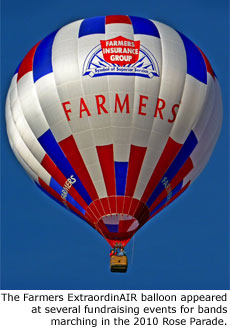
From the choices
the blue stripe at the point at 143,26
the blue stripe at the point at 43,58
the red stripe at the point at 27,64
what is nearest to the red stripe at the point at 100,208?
the blue stripe at the point at 43,58

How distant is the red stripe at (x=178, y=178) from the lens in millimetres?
28703

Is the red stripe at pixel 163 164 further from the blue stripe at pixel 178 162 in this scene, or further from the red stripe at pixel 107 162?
the red stripe at pixel 107 162

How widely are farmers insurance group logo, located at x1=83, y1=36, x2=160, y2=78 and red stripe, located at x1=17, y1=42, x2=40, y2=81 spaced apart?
156cm

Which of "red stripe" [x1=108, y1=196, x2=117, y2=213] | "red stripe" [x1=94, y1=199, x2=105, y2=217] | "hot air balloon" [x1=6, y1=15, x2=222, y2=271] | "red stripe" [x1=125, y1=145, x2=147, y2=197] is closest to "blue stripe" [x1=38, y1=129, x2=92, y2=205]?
"hot air balloon" [x1=6, y1=15, x2=222, y2=271]

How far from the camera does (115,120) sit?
1109 inches

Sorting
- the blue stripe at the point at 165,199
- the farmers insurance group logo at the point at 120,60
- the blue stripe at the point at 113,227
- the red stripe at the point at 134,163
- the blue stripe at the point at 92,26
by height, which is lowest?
the blue stripe at the point at 113,227

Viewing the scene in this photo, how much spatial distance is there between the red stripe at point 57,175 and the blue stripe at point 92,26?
8.85 feet

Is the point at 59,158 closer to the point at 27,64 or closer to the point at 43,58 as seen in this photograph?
the point at 43,58

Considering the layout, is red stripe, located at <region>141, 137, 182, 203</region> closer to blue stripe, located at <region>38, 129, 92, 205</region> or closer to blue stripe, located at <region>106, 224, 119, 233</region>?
blue stripe, located at <region>106, 224, 119, 233</region>

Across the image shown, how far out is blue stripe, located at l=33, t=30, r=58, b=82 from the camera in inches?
1137

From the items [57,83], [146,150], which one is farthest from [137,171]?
[57,83]

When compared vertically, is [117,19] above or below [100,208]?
above

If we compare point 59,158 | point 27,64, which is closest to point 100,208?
point 59,158

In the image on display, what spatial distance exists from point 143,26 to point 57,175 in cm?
360
